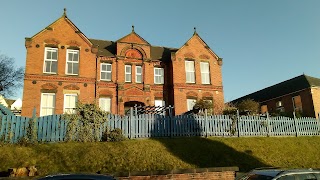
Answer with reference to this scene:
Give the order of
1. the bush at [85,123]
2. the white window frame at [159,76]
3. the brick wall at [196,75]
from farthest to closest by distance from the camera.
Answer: the white window frame at [159,76]
the brick wall at [196,75]
the bush at [85,123]

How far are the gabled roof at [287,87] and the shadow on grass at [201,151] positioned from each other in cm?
2420

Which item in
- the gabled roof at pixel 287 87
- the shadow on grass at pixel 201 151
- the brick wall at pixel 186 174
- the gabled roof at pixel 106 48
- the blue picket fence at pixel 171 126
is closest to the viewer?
the brick wall at pixel 186 174

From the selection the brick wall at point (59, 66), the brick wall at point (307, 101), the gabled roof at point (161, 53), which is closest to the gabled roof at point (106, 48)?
the brick wall at point (59, 66)

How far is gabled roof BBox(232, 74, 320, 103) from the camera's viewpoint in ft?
117

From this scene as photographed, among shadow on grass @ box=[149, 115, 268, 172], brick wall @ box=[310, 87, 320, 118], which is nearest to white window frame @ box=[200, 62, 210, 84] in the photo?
shadow on grass @ box=[149, 115, 268, 172]

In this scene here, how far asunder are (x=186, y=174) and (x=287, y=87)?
34331 mm

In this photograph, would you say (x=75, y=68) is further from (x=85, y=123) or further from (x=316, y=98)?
(x=316, y=98)

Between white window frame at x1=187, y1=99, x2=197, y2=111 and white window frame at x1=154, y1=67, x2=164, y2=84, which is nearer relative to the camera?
white window frame at x1=187, y1=99, x2=197, y2=111

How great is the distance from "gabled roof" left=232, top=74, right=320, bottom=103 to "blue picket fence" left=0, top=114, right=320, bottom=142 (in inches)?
611

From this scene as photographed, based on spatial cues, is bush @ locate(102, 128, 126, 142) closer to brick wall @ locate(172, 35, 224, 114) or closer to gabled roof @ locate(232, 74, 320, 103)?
brick wall @ locate(172, 35, 224, 114)

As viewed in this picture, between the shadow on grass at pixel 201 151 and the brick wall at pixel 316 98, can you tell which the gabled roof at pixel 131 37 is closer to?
the shadow on grass at pixel 201 151

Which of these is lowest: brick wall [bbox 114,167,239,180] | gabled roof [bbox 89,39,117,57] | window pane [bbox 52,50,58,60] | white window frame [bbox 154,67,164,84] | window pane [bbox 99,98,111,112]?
brick wall [bbox 114,167,239,180]

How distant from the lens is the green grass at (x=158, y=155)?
39.9 ft

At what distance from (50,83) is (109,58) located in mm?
5965
